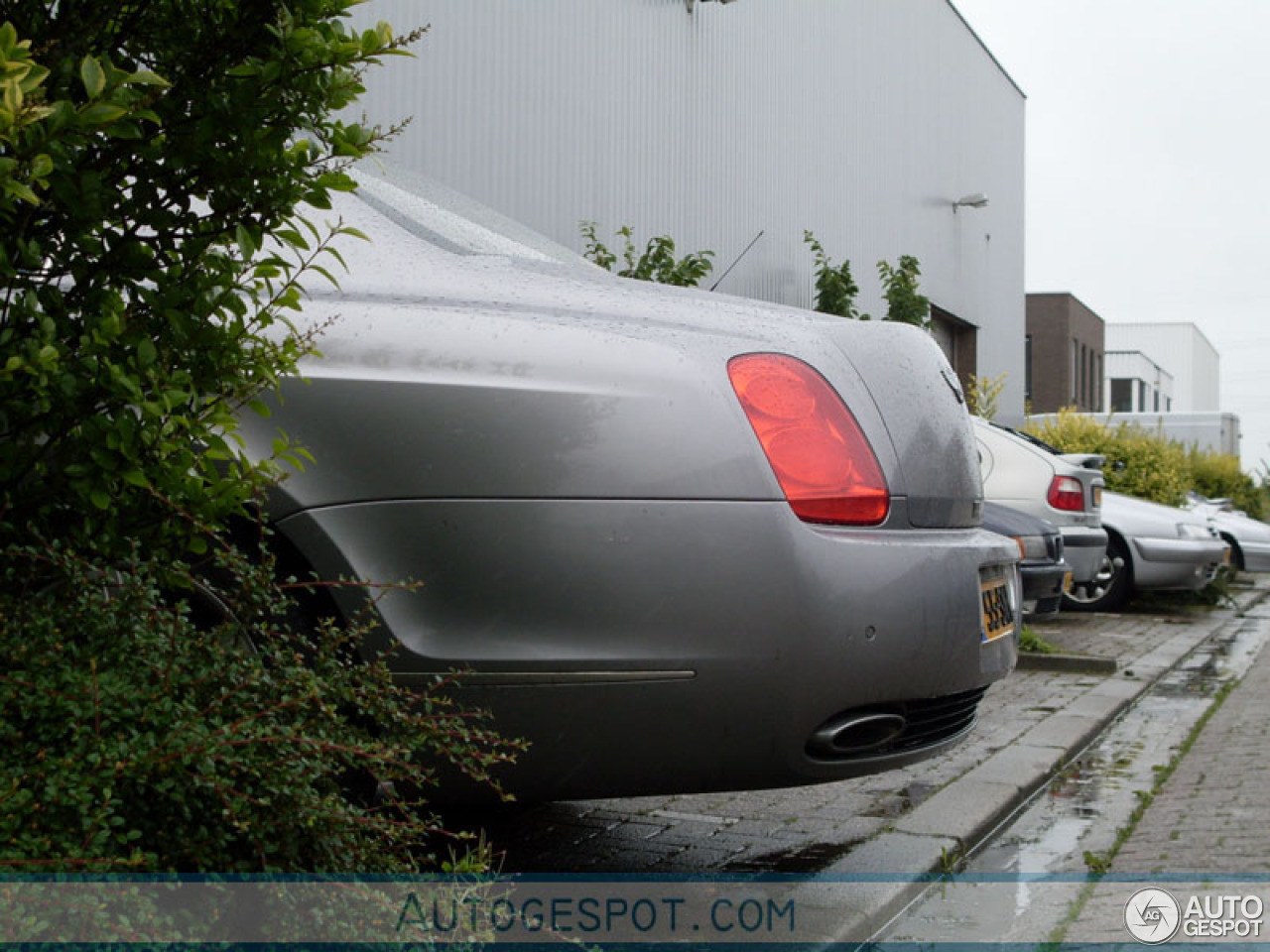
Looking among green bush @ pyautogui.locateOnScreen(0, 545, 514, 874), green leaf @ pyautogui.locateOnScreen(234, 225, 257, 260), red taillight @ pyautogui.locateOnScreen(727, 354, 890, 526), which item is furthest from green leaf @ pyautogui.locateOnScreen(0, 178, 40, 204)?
red taillight @ pyautogui.locateOnScreen(727, 354, 890, 526)

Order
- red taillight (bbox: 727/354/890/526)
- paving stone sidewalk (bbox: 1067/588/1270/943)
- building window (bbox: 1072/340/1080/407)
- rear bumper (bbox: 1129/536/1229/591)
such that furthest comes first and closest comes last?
→ building window (bbox: 1072/340/1080/407) → rear bumper (bbox: 1129/536/1229/591) → paving stone sidewalk (bbox: 1067/588/1270/943) → red taillight (bbox: 727/354/890/526)

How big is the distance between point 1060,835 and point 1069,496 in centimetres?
629

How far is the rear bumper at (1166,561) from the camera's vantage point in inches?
471

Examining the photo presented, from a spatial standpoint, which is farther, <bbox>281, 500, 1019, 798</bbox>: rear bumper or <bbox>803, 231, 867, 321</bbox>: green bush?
<bbox>803, 231, 867, 321</bbox>: green bush

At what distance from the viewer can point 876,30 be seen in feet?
61.4

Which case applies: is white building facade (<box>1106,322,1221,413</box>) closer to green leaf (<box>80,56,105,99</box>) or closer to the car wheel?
the car wheel

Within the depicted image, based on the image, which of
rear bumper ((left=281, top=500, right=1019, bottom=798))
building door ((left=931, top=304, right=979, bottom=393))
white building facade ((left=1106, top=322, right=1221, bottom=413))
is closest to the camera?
rear bumper ((left=281, top=500, right=1019, bottom=798))

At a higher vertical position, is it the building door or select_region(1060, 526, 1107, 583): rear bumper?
the building door

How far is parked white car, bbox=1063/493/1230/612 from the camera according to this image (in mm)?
11992

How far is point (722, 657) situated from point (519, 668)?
400 millimetres

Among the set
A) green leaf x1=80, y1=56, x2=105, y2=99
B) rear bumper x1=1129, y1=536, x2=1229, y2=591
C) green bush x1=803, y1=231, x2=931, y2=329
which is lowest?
rear bumper x1=1129, y1=536, x2=1229, y2=591

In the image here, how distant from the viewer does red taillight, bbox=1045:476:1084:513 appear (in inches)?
408

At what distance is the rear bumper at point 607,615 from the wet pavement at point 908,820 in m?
0.73

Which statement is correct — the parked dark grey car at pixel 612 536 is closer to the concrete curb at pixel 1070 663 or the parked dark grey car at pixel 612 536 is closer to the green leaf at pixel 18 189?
the green leaf at pixel 18 189
